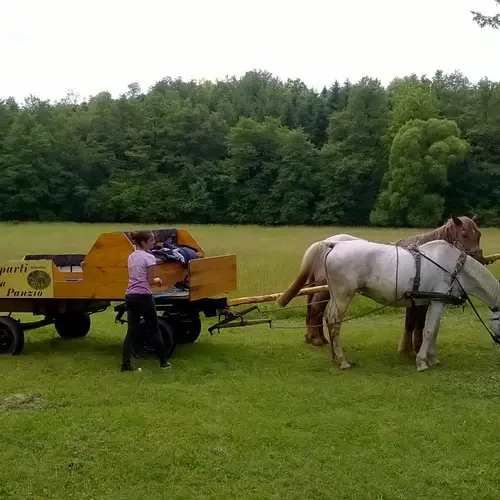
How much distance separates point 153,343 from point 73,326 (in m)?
2.30

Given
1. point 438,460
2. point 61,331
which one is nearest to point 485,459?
point 438,460

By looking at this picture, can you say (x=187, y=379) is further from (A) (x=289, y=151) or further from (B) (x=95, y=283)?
(A) (x=289, y=151)

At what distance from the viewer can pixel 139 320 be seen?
25.4 ft

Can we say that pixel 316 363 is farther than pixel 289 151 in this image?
No

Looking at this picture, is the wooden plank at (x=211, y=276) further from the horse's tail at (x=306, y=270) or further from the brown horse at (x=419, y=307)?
the brown horse at (x=419, y=307)

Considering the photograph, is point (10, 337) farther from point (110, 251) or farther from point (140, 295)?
point (140, 295)

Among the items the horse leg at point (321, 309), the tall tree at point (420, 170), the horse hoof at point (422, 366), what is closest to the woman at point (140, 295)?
the horse leg at point (321, 309)

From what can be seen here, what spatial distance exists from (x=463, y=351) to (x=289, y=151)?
4792 cm

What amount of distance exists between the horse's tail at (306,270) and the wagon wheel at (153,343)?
1.57 metres

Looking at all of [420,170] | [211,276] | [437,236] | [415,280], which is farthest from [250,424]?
[420,170]

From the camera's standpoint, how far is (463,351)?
30.6 feet

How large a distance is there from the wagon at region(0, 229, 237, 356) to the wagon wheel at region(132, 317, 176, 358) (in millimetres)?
13

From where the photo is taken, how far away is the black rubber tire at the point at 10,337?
876 centimetres

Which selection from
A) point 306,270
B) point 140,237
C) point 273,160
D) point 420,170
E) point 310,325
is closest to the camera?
point 140,237
